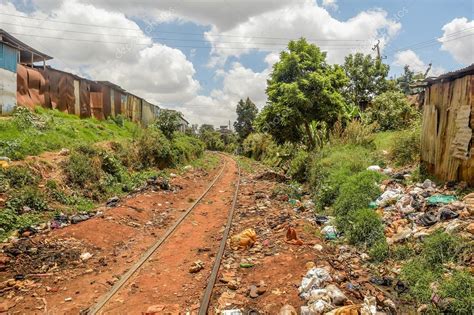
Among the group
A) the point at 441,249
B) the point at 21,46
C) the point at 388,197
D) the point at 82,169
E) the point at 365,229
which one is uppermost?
the point at 21,46

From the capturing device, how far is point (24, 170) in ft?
29.1

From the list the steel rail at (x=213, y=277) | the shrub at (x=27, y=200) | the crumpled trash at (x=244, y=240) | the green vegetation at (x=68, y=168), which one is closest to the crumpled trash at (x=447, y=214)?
the crumpled trash at (x=244, y=240)

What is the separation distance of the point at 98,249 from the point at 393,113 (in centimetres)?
1771

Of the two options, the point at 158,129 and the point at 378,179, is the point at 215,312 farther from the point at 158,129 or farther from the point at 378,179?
the point at 158,129

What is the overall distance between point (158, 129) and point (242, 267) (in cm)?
1599

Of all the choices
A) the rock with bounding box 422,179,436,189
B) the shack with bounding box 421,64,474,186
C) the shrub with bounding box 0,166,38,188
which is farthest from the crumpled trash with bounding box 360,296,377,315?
the shrub with bounding box 0,166,38,188

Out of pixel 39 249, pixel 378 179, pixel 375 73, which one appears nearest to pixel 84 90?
pixel 39 249

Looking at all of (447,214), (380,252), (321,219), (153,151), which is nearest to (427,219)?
(447,214)

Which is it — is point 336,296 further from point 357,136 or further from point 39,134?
point 39,134

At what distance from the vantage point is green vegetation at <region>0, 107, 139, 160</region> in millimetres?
10383

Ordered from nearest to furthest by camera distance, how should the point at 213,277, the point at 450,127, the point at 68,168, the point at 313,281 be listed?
Answer: the point at 313,281, the point at 213,277, the point at 450,127, the point at 68,168

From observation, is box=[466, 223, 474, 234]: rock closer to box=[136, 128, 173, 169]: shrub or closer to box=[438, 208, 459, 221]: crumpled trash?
box=[438, 208, 459, 221]: crumpled trash

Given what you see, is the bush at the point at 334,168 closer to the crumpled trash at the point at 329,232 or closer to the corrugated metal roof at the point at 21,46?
the crumpled trash at the point at 329,232

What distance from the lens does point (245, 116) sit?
5050cm
